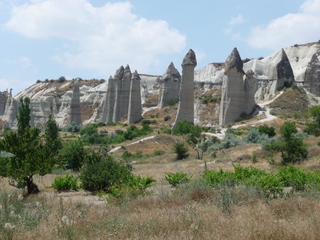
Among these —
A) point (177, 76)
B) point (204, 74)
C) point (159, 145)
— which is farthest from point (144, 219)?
point (204, 74)

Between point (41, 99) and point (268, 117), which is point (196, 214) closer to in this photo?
point (268, 117)

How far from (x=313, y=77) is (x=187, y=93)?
24.9 m

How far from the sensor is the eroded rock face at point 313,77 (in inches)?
2167

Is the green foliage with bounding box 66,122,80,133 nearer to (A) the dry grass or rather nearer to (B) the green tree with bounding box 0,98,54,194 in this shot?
(B) the green tree with bounding box 0,98,54,194

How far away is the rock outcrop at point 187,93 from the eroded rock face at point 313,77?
20580 millimetres


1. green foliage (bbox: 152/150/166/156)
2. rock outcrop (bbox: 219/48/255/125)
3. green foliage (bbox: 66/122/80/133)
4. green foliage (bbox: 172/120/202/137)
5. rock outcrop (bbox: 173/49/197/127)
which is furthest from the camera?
green foliage (bbox: 66/122/80/133)

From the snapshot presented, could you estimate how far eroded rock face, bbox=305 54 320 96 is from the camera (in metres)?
55.0

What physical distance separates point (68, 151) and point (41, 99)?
5663 cm

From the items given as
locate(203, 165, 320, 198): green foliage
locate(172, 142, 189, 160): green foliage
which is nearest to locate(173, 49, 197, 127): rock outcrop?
locate(172, 142, 189, 160): green foliage

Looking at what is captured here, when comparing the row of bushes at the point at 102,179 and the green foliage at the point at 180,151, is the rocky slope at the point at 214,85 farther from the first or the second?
the row of bushes at the point at 102,179

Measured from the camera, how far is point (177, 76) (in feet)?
214

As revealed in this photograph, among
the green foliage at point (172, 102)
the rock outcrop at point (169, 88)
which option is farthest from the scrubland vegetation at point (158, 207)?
the rock outcrop at point (169, 88)

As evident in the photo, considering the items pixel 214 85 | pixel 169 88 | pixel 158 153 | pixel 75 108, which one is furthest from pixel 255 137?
pixel 214 85

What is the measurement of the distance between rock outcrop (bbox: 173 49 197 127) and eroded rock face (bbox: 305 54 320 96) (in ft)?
67.5
